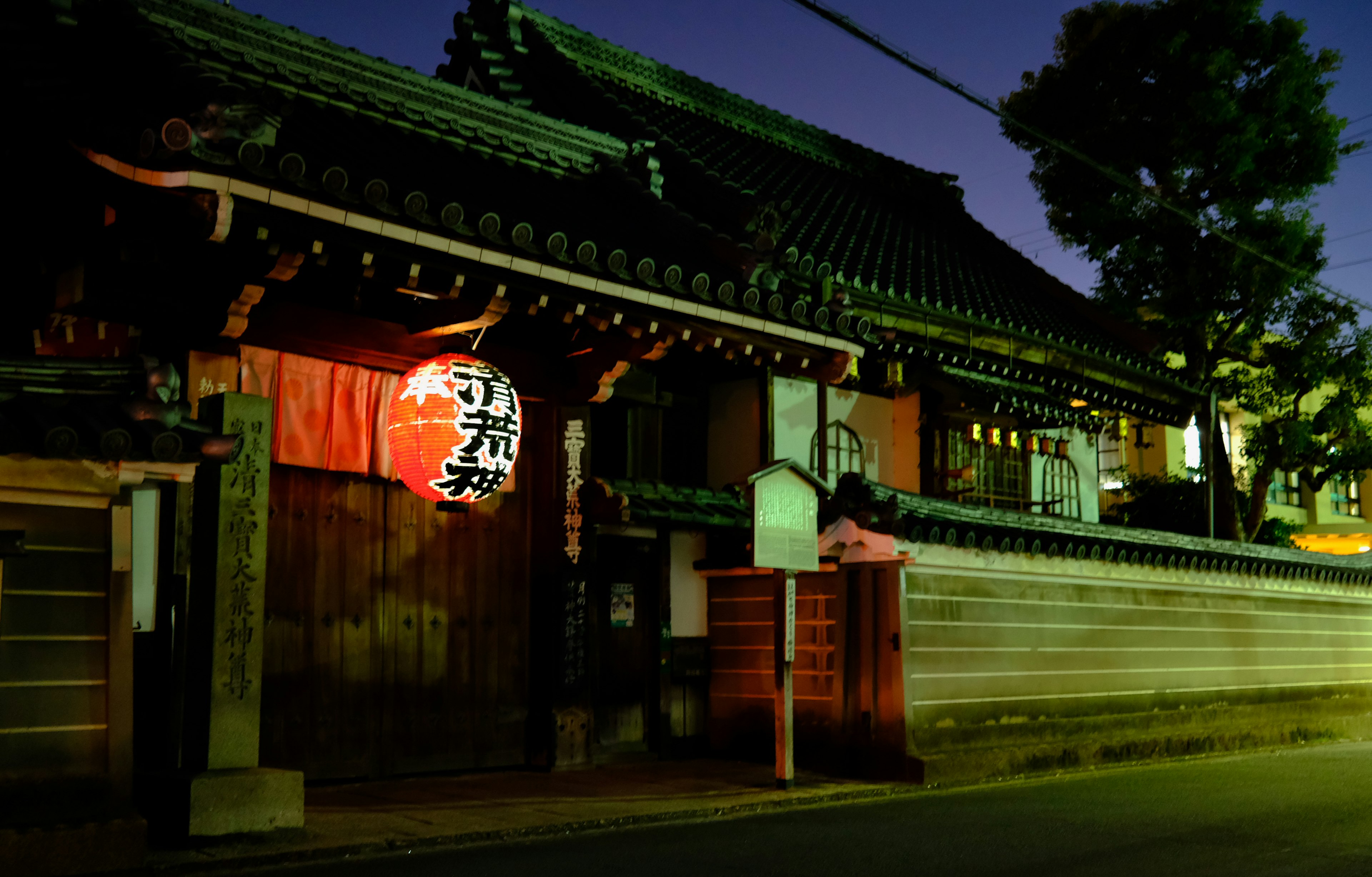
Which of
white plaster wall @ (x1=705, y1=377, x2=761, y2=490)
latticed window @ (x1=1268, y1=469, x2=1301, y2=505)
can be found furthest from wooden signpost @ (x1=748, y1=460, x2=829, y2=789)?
latticed window @ (x1=1268, y1=469, x2=1301, y2=505)

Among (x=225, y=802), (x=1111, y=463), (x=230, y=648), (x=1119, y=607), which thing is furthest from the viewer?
(x=1111, y=463)

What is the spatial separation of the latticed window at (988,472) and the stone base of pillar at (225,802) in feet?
39.3

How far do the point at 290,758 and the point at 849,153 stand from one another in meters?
17.0

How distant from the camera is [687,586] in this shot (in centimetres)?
1591

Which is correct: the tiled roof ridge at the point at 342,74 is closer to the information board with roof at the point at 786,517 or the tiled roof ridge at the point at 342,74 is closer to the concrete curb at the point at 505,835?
the information board with roof at the point at 786,517

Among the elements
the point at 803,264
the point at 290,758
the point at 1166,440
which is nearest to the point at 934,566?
the point at 803,264

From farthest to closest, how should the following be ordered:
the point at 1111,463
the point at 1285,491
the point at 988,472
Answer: the point at 1285,491
the point at 1111,463
the point at 988,472

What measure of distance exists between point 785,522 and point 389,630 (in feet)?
14.7

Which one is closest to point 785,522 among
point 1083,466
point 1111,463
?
point 1083,466

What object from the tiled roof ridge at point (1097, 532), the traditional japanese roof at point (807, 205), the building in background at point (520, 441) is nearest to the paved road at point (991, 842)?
the building in background at point (520, 441)

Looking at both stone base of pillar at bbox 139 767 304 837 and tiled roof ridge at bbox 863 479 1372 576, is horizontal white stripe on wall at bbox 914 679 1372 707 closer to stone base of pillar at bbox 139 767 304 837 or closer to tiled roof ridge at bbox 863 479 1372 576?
tiled roof ridge at bbox 863 479 1372 576

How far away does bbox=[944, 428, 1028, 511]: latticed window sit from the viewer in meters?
18.6

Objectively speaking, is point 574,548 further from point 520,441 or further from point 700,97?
point 700,97

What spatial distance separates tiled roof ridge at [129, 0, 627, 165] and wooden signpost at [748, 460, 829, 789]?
5.28 metres
